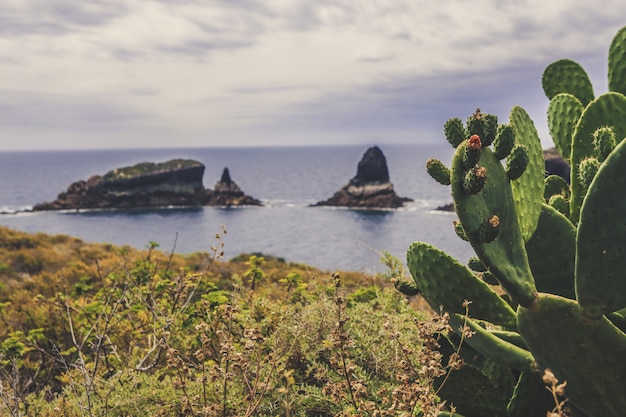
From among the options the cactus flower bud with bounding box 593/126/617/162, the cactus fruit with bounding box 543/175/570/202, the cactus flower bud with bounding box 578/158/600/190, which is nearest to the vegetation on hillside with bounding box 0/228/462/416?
the cactus flower bud with bounding box 578/158/600/190

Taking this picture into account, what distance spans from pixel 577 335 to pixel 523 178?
0.84 meters

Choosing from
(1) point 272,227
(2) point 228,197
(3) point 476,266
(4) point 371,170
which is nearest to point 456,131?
(3) point 476,266

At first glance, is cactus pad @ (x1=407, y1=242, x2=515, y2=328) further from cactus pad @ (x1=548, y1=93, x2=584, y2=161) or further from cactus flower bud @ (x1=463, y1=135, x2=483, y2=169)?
cactus pad @ (x1=548, y1=93, x2=584, y2=161)

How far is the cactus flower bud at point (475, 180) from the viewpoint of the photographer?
6.58ft

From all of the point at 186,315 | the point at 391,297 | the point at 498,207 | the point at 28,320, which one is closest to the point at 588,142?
the point at 498,207

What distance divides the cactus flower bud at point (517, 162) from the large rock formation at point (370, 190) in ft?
235

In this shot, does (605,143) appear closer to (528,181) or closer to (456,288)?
(528,181)

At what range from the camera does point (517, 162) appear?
2.28m

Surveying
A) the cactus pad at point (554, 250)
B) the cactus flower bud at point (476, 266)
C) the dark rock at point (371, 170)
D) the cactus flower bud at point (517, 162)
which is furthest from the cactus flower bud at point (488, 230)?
the dark rock at point (371, 170)

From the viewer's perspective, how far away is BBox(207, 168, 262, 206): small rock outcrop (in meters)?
77.5

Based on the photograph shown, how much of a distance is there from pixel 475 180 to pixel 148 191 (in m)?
81.6

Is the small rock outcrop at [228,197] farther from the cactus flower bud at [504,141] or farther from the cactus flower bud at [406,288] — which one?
the cactus flower bud at [504,141]

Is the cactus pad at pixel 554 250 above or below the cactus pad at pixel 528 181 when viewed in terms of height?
below

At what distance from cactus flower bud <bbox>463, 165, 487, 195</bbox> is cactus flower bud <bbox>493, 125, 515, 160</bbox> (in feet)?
0.91
